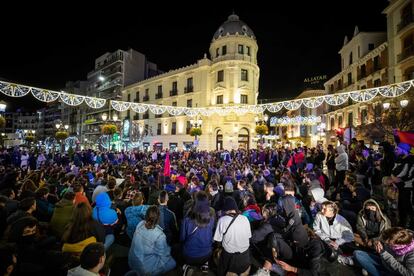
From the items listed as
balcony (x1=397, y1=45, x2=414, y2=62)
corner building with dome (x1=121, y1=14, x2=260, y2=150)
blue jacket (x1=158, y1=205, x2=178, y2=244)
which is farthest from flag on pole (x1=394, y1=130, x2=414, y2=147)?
corner building with dome (x1=121, y1=14, x2=260, y2=150)

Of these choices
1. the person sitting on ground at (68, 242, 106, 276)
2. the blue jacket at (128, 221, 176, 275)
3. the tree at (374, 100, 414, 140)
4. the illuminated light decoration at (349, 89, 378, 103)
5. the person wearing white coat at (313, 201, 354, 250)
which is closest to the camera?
the person sitting on ground at (68, 242, 106, 276)

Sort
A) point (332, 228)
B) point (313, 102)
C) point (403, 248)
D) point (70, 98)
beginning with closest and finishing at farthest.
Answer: point (403, 248)
point (332, 228)
point (70, 98)
point (313, 102)

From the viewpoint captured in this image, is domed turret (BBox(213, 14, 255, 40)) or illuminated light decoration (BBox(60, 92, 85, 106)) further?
domed turret (BBox(213, 14, 255, 40))

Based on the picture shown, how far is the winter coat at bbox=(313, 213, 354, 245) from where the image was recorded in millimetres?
4445

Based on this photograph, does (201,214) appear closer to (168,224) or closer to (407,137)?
(168,224)

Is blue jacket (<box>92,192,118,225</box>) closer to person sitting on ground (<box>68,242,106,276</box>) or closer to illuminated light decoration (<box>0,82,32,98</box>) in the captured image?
person sitting on ground (<box>68,242,106,276</box>)

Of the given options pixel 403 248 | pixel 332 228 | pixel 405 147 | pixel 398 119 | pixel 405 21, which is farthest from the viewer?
pixel 405 21

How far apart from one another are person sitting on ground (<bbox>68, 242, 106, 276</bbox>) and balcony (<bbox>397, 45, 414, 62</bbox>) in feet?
88.9

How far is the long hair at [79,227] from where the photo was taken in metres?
3.15

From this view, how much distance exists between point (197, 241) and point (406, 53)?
26.7 m

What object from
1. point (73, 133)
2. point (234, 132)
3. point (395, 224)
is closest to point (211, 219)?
point (395, 224)

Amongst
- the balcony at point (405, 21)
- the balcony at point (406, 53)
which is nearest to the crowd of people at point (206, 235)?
the balcony at point (406, 53)

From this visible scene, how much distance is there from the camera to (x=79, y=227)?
320 cm

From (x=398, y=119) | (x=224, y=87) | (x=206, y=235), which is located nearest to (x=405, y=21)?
(x=398, y=119)
